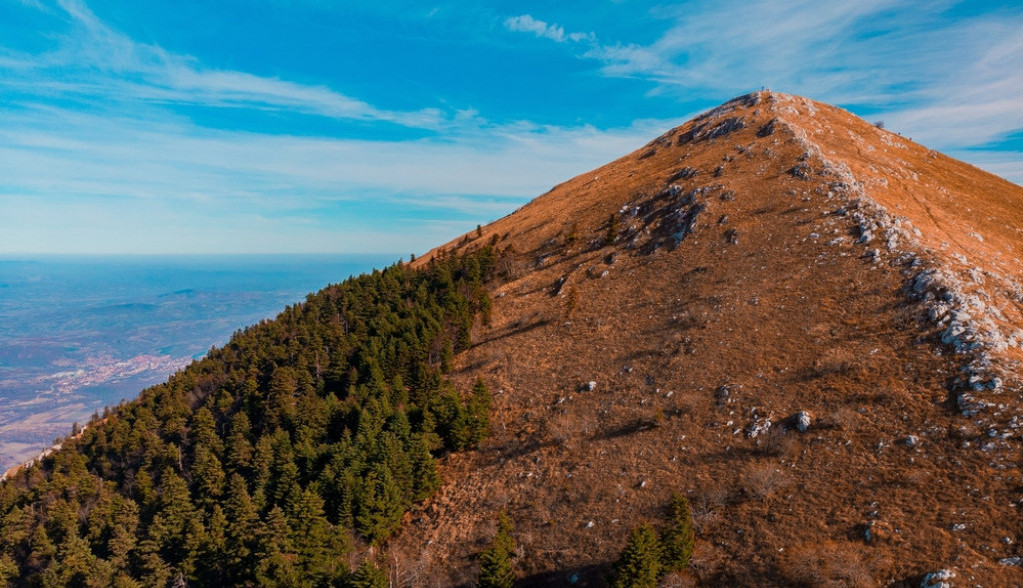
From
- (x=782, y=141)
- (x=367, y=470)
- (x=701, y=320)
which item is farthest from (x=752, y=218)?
(x=367, y=470)

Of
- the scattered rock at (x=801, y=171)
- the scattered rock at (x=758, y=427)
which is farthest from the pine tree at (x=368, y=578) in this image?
the scattered rock at (x=801, y=171)

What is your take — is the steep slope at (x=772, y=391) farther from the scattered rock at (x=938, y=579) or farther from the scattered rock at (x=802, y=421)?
the scattered rock at (x=938, y=579)

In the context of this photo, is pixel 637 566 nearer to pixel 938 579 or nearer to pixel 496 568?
pixel 496 568

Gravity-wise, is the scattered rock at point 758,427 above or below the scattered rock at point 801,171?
below

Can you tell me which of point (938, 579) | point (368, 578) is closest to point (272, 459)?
point (368, 578)

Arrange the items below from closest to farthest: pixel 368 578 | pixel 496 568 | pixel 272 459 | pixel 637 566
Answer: pixel 637 566, pixel 368 578, pixel 496 568, pixel 272 459

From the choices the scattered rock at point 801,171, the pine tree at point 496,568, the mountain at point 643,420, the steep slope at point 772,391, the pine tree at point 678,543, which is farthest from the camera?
the scattered rock at point 801,171
